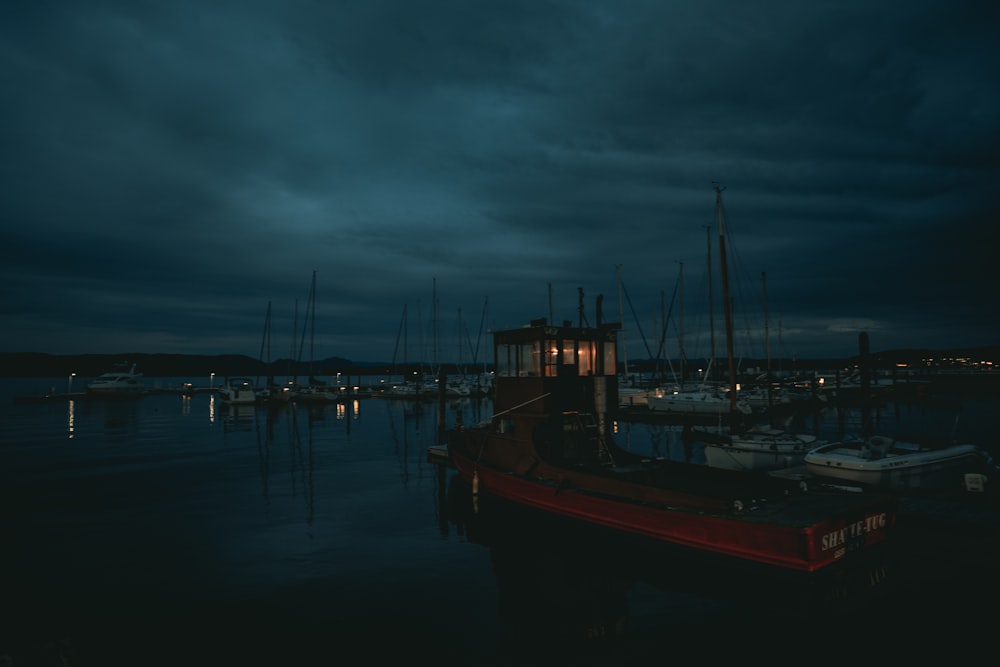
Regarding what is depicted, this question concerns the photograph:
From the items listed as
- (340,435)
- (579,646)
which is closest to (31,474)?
(340,435)

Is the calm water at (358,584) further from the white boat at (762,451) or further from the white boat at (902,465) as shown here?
the white boat at (762,451)

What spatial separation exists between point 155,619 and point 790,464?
20622mm

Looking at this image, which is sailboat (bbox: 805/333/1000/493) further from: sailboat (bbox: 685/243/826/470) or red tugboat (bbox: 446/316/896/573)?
red tugboat (bbox: 446/316/896/573)

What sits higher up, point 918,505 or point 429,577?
point 918,505

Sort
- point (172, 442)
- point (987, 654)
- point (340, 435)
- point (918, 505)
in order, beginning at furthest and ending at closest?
1. point (340, 435)
2. point (172, 442)
3. point (918, 505)
4. point (987, 654)

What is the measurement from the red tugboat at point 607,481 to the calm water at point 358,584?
884 mm

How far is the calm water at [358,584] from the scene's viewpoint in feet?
26.7

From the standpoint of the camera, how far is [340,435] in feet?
122

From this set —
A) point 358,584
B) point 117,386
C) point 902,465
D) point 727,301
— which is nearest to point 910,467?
point 902,465

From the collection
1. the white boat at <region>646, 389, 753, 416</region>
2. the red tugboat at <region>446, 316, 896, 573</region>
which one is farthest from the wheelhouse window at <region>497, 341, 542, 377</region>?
the white boat at <region>646, 389, 753, 416</region>

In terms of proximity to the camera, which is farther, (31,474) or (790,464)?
(31,474)

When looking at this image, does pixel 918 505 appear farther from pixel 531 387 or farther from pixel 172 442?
pixel 172 442

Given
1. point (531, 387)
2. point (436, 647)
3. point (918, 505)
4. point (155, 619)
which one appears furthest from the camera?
point (531, 387)

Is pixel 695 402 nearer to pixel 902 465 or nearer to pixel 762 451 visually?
pixel 762 451
